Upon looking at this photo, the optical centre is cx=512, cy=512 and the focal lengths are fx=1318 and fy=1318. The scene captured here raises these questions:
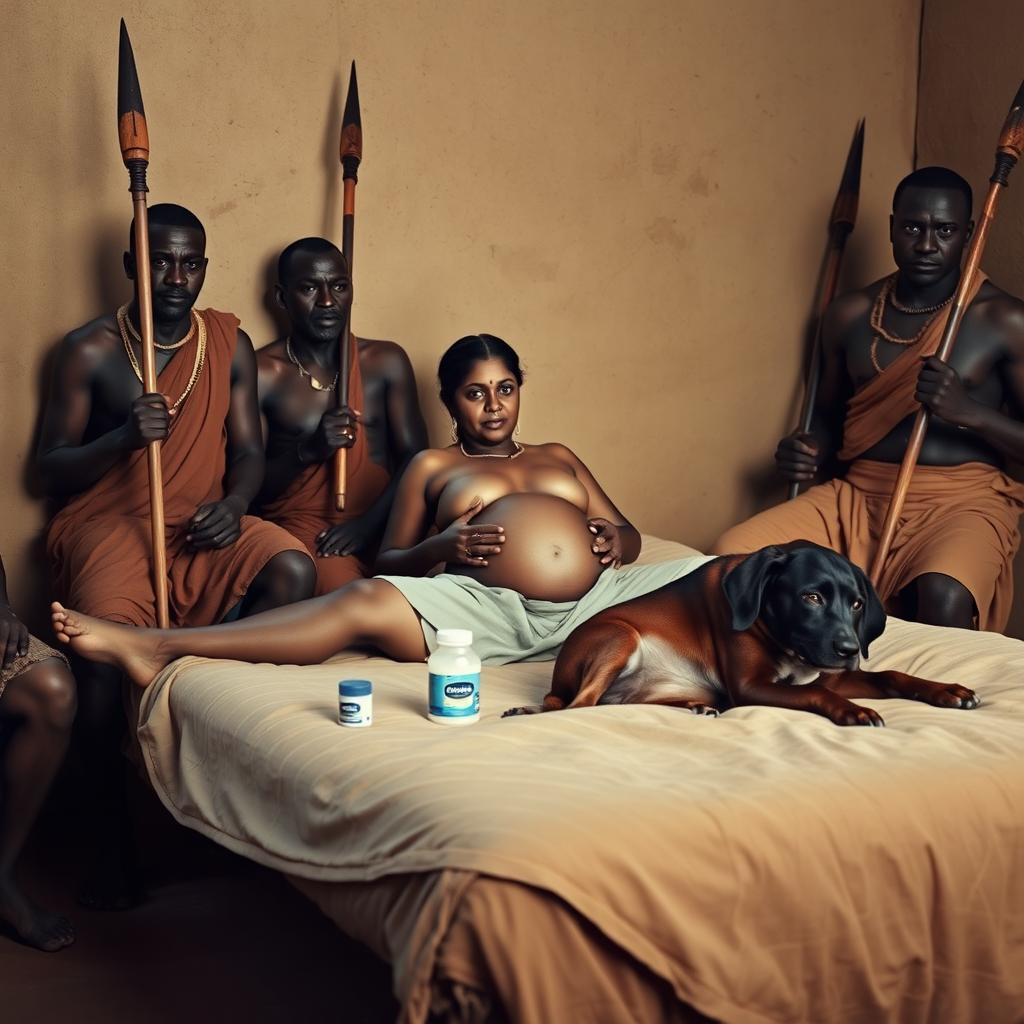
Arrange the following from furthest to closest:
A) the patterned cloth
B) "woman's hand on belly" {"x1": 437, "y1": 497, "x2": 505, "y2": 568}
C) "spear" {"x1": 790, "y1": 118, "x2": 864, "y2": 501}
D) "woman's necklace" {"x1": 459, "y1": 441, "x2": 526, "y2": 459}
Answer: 1. "spear" {"x1": 790, "y1": 118, "x2": 864, "y2": 501}
2. "woman's necklace" {"x1": 459, "y1": 441, "x2": 526, "y2": 459}
3. "woman's hand on belly" {"x1": 437, "y1": 497, "x2": 505, "y2": 568}
4. the patterned cloth

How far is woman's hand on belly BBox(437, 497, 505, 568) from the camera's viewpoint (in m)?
2.96

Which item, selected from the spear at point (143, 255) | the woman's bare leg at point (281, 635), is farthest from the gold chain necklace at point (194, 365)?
the woman's bare leg at point (281, 635)

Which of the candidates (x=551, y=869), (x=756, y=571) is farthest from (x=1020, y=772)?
(x=551, y=869)

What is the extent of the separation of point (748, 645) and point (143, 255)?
1750mm

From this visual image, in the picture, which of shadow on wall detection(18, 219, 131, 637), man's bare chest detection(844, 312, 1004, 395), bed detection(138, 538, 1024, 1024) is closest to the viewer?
bed detection(138, 538, 1024, 1024)

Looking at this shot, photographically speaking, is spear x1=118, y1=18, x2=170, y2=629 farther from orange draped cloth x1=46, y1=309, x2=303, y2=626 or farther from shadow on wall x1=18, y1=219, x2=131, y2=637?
shadow on wall x1=18, y1=219, x2=131, y2=637

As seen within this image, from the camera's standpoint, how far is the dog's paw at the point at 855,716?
222 centimetres

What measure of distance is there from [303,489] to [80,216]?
3.10 ft

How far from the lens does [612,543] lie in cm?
313

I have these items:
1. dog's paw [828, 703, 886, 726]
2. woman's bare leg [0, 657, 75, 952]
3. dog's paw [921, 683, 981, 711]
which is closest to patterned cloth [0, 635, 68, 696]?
woman's bare leg [0, 657, 75, 952]

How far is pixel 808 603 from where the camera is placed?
7.57 feet

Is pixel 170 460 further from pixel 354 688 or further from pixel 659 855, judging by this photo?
pixel 659 855

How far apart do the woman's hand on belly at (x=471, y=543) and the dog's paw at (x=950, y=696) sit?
3.29ft

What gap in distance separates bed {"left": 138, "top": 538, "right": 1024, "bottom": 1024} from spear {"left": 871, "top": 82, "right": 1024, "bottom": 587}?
145 centimetres
